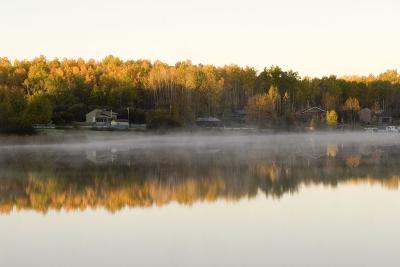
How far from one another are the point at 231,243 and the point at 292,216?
432 cm

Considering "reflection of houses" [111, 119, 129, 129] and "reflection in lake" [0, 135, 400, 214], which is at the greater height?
"reflection of houses" [111, 119, 129, 129]

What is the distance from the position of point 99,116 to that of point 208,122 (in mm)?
23217

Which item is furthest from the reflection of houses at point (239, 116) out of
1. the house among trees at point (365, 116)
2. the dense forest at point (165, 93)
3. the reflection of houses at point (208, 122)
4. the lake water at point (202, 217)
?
the lake water at point (202, 217)

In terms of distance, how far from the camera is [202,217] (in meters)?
19.2

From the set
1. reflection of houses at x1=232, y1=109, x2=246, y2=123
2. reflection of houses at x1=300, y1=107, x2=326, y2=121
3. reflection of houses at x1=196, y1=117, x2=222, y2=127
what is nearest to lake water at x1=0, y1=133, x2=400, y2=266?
reflection of houses at x1=196, y1=117, x2=222, y2=127

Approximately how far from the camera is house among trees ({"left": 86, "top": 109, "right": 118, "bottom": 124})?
352 feet

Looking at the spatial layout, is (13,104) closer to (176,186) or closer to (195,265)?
(176,186)

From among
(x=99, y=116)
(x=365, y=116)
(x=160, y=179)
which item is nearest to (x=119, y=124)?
(x=99, y=116)

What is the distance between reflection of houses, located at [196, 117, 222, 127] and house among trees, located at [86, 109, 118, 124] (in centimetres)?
1784

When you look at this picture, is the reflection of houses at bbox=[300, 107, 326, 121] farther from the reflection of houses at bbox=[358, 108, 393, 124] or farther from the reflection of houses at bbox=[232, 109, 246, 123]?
the reflection of houses at bbox=[358, 108, 393, 124]

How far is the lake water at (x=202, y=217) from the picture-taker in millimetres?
14391

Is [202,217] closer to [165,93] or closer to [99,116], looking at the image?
[99,116]

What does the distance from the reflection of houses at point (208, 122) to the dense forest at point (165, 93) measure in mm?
1897

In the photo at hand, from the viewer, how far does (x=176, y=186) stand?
27250mm
